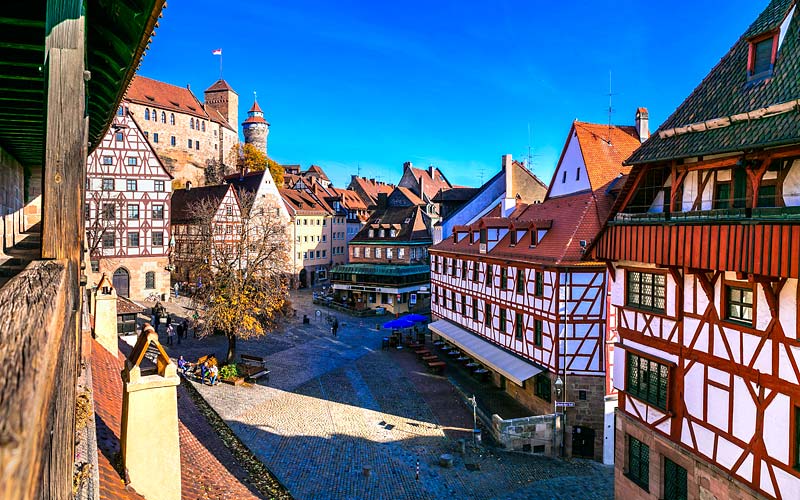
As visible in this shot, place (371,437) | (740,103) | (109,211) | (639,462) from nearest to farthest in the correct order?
(740,103)
(639,462)
(371,437)
(109,211)

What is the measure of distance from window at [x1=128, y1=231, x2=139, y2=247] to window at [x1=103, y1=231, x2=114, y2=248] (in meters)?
1.21

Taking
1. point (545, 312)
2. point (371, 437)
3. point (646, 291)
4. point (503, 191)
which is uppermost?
point (503, 191)

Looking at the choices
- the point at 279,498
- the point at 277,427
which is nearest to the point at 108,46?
the point at 279,498

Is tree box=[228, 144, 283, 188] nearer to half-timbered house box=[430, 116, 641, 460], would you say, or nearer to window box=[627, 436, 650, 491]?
half-timbered house box=[430, 116, 641, 460]

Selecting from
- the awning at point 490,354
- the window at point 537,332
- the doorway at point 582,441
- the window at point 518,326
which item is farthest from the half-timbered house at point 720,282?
the window at point 518,326

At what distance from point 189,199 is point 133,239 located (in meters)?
11.9

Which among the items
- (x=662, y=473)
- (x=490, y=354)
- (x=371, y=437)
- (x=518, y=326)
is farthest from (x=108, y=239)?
(x=662, y=473)

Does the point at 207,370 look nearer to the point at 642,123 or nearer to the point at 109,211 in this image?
the point at 109,211

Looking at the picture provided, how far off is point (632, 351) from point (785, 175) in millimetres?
5772

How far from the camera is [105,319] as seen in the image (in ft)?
41.1

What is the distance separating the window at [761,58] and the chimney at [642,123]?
1821 cm

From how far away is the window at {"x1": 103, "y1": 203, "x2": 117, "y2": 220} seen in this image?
127ft

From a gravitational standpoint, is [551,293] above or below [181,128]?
below

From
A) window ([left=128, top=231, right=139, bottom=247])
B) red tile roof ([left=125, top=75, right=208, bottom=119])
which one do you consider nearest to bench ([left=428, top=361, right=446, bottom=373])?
window ([left=128, top=231, right=139, bottom=247])
